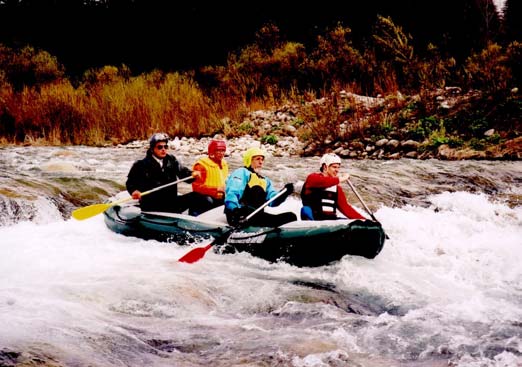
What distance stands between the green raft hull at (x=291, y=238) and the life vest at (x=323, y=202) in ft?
1.42

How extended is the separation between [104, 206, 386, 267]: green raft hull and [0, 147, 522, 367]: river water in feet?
0.33

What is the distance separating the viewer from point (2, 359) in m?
2.82

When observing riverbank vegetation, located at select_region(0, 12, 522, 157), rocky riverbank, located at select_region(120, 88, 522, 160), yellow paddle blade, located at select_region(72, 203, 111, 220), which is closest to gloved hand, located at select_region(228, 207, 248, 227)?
yellow paddle blade, located at select_region(72, 203, 111, 220)

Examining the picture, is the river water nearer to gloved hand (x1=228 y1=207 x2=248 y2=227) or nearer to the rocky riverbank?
gloved hand (x1=228 y1=207 x2=248 y2=227)

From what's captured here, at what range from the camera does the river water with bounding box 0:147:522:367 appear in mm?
3240

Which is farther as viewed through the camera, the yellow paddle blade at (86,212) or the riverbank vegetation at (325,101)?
the riverbank vegetation at (325,101)

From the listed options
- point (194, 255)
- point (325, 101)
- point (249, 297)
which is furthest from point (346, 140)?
point (249, 297)

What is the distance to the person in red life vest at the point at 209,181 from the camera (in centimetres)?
628

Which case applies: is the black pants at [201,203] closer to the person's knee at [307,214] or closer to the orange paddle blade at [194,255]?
the person's knee at [307,214]

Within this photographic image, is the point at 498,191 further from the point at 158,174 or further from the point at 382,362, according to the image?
the point at 382,362

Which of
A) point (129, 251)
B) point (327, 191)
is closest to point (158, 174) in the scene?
point (129, 251)

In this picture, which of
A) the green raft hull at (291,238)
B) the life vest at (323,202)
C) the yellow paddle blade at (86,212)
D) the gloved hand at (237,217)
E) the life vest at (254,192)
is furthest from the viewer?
the yellow paddle blade at (86,212)

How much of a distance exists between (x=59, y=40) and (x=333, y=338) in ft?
78.9

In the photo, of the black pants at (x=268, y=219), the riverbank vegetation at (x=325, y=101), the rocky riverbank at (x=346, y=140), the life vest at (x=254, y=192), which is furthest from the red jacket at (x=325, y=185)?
the riverbank vegetation at (x=325, y=101)
